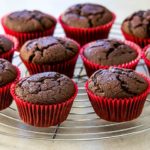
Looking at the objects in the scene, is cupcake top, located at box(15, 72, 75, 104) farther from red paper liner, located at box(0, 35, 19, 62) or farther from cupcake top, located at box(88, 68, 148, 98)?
red paper liner, located at box(0, 35, 19, 62)

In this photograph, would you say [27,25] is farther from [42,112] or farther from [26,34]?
[42,112]

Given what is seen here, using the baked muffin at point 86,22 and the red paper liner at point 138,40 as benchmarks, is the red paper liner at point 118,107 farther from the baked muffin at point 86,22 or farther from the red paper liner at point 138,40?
the baked muffin at point 86,22

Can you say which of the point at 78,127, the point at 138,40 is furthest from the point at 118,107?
the point at 138,40

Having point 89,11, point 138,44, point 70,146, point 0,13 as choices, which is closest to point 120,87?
point 70,146

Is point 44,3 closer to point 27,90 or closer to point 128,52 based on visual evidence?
point 128,52

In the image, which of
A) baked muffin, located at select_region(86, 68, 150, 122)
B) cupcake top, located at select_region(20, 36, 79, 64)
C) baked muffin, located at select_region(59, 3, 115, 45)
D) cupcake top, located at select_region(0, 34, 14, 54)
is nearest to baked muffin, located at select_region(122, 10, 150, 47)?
baked muffin, located at select_region(59, 3, 115, 45)
